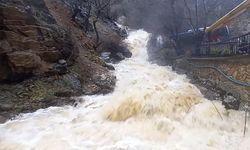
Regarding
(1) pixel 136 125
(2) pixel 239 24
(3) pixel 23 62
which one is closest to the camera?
(1) pixel 136 125

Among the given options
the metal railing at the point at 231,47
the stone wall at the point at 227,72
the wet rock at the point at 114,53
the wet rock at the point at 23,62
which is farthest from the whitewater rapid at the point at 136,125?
the wet rock at the point at 114,53

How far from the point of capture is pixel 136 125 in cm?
1101

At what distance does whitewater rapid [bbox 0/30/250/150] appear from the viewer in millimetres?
9664

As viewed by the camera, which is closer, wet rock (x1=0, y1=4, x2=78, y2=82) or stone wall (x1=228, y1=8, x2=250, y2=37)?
wet rock (x1=0, y1=4, x2=78, y2=82)

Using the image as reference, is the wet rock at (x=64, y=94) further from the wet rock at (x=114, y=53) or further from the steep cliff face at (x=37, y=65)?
the wet rock at (x=114, y=53)

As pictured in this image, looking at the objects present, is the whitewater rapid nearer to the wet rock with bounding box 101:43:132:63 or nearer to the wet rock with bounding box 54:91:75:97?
the wet rock with bounding box 54:91:75:97

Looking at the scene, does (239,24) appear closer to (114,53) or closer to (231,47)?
(231,47)

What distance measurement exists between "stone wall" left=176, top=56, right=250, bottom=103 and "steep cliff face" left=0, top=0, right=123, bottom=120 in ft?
15.1

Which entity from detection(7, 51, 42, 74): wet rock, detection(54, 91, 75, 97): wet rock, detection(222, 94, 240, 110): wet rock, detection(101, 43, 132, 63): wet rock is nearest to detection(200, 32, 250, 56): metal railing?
detection(222, 94, 240, 110): wet rock

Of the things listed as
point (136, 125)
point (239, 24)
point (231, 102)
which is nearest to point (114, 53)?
point (239, 24)

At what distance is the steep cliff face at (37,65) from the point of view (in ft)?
41.2

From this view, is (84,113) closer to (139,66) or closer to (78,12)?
(139,66)

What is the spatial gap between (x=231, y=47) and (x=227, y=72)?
156 cm

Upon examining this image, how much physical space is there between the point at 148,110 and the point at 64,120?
9.85 feet
